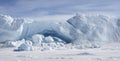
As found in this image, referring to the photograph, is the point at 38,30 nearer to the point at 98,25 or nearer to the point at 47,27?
the point at 47,27

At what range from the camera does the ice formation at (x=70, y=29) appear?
115 feet

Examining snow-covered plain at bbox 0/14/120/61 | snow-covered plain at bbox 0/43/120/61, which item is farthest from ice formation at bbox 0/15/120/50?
snow-covered plain at bbox 0/43/120/61

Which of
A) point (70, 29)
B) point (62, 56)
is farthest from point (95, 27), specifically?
point (62, 56)

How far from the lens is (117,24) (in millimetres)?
36000

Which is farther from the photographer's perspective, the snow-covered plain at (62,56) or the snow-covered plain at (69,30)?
the snow-covered plain at (69,30)

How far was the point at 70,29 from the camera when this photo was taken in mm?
35812

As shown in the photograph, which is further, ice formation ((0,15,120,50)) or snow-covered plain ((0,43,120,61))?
ice formation ((0,15,120,50))

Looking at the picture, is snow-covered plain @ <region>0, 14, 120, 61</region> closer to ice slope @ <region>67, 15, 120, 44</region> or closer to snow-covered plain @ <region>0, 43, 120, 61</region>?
ice slope @ <region>67, 15, 120, 44</region>

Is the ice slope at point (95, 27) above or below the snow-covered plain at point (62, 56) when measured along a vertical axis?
above

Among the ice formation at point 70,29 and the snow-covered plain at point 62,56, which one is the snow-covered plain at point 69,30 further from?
the snow-covered plain at point 62,56

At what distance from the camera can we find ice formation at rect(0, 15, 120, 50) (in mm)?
35031

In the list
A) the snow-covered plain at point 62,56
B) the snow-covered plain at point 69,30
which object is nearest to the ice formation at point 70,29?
the snow-covered plain at point 69,30

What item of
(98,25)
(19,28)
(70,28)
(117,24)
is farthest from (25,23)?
(117,24)

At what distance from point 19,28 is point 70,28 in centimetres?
606
